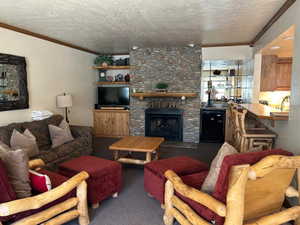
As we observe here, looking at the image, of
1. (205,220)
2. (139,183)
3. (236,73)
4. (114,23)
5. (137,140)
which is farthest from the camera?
(236,73)

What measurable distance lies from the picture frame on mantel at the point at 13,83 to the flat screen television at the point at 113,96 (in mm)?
2796

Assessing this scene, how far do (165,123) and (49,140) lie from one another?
309 centimetres

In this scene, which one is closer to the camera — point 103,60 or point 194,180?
point 194,180

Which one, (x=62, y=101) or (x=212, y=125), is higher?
(x=62, y=101)

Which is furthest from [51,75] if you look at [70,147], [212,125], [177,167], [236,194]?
[236,194]

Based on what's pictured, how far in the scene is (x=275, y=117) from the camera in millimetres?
2715

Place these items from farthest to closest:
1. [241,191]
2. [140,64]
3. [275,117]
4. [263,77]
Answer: [140,64], [263,77], [275,117], [241,191]

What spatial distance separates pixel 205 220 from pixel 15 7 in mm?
3383

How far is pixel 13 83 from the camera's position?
3758 mm

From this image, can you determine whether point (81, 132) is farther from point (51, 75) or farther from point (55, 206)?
point (55, 206)

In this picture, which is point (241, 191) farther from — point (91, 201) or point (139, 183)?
point (139, 183)

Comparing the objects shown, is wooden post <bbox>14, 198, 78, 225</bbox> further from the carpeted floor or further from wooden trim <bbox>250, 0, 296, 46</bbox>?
wooden trim <bbox>250, 0, 296, 46</bbox>

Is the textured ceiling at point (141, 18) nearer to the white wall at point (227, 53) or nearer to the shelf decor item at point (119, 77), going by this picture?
the white wall at point (227, 53)

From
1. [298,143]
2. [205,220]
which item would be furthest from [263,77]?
[205,220]
